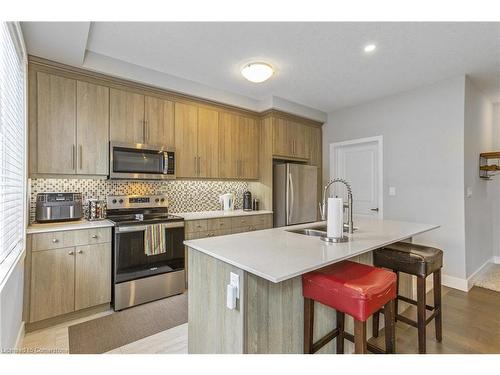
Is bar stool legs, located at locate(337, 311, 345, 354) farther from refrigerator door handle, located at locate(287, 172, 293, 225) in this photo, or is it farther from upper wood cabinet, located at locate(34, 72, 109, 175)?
upper wood cabinet, located at locate(34, 72, 109, 175)

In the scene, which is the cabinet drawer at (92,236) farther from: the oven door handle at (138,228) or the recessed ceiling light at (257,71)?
Result: the recessed ceiling light at (257,71)

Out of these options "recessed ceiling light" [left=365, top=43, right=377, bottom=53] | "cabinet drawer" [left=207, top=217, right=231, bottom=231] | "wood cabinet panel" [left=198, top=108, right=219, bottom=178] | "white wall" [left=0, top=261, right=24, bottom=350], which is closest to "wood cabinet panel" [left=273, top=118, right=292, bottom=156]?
"wood cabinet panel" [left=198, top=108, right=219, bottom=178]

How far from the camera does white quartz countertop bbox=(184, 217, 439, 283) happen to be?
1255 mm

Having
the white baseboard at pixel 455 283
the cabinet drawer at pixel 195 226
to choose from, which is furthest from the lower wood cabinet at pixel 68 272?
the white baseboard at pixel 455 283

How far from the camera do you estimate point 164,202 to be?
11.0 ft

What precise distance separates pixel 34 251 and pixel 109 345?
102 centimetres

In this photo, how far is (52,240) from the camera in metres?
2.25

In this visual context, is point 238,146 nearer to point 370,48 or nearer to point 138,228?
point 138,228

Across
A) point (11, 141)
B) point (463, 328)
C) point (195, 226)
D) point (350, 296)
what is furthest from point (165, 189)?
point (463, 328)

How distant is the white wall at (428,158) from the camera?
10.4 ft

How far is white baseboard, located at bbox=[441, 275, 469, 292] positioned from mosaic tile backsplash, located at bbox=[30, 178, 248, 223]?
2.98 metres

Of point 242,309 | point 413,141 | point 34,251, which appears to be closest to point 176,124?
point 34,251

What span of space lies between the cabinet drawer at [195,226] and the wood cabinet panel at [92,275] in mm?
855
